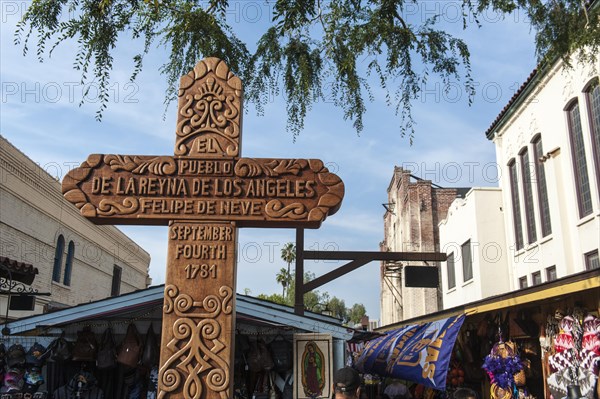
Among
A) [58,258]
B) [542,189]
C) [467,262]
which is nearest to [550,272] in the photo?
[542,189]

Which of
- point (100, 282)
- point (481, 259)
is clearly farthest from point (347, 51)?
point (100, 282)

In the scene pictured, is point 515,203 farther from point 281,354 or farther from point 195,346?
point 195,346

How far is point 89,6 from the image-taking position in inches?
261

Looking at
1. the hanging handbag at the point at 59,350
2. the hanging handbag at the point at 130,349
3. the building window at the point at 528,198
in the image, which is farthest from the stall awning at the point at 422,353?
the building window at the point at 528,198

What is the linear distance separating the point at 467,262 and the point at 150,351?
18433 millimetres

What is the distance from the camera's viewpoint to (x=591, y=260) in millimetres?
15000

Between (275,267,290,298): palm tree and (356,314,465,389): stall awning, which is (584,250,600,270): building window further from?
(275,267,290,298): palm tree

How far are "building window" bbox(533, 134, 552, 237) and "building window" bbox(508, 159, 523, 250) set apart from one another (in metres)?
2.21

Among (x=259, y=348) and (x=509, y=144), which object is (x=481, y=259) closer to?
(x=509, y=144)

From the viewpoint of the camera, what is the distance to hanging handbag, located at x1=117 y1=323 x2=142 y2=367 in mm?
8758

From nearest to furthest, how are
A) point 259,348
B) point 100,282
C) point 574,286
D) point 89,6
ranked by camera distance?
1. point 574,286
2. point 89,6
3. point 259,348
4. point 100,282

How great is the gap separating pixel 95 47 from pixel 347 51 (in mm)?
3078

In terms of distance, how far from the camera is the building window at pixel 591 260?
14680mm

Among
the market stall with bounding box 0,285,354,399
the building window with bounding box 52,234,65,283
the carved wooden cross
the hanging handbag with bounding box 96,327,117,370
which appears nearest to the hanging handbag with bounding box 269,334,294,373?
the market stall with bounding box 0,285,354,399
